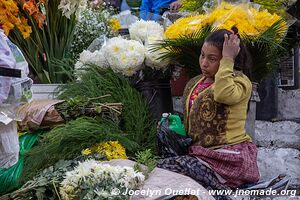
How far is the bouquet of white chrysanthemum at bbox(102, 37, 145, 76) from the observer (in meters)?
4.07

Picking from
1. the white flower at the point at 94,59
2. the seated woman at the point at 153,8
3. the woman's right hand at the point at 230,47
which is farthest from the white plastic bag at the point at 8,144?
the seated woman at the point at 153,8

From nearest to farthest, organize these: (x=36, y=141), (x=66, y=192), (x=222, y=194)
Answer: (x=66, y=192)
(x=222, y=194)
(x=36, y=141)

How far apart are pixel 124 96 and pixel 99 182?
1475 millimetres

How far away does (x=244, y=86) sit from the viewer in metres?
3.47

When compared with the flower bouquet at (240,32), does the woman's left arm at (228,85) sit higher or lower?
lower

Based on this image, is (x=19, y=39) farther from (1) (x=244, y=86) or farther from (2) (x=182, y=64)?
(1) (x=244, y=86)

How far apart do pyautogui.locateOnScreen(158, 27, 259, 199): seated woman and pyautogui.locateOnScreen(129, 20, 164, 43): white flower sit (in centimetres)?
87

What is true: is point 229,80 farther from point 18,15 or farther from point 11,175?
point 18,15

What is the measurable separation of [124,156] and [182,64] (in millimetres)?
1002

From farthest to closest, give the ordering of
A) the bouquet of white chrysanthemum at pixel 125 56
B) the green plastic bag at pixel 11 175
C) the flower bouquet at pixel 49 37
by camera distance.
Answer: the flower bouquet at pixel 49 37, the bouquet of white chrysanthemum at pixel 125 56, the green plastic bag at pixel 11 175

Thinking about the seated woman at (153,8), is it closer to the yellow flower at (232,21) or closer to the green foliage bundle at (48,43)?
the green foliage bundle at (48,43)

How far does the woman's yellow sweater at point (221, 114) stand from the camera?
342cm

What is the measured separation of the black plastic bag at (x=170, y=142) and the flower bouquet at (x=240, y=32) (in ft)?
2.22

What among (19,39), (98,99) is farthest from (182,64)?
(19,39)
